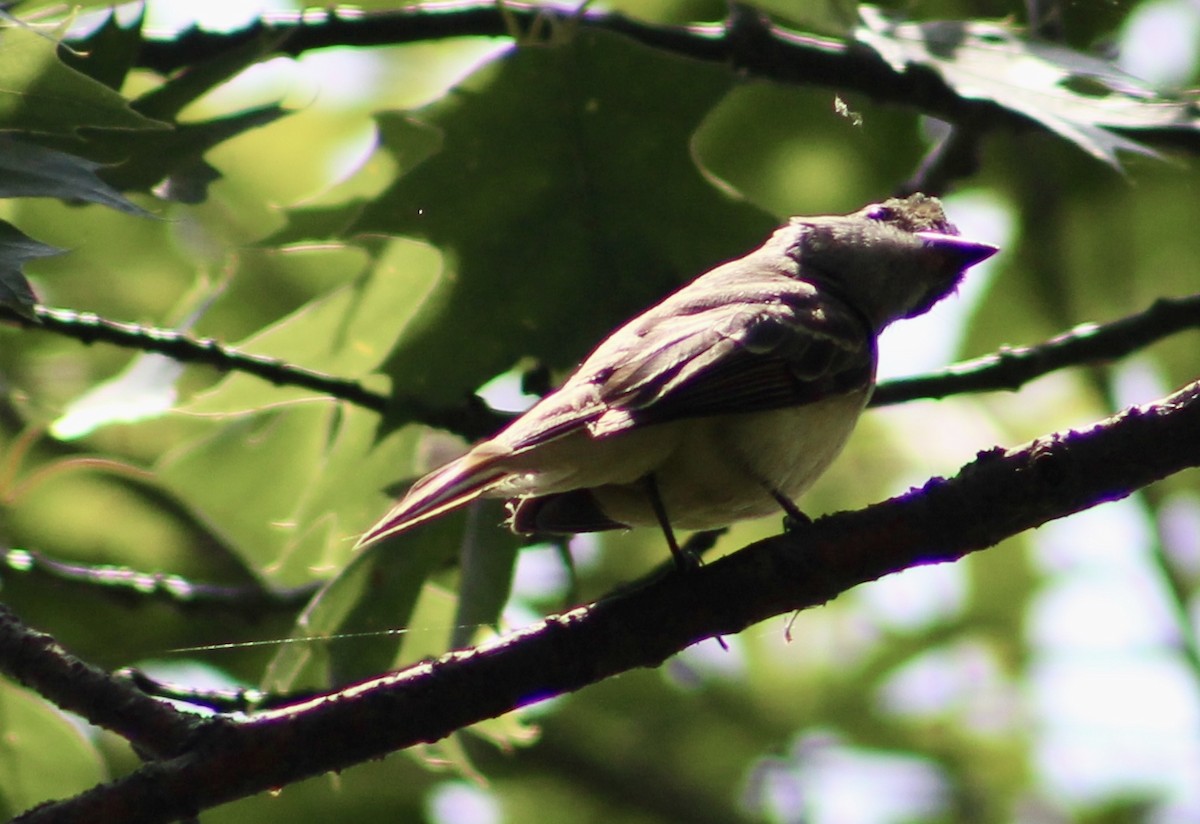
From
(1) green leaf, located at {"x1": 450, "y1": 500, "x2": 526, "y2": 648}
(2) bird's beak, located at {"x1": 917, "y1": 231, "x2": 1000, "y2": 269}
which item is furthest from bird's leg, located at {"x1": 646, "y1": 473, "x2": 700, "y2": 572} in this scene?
(2) bird's beak, located at {"x1": 917, "y1": 231, "x2": 1000, "y2": 269}

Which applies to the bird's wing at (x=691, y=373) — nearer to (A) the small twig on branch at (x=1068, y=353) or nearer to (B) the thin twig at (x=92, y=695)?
(A) the small twig on branch at (x=1068, y=353)

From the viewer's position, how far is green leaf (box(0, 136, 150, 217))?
9.35 ft

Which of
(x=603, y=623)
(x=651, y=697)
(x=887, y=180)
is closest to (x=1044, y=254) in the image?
(x=887, y=180)

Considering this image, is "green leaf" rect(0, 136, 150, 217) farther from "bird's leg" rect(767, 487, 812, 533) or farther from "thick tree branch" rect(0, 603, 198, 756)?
"bird's leg" rect(767, 487, 812, 533)

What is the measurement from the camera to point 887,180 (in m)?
5.57

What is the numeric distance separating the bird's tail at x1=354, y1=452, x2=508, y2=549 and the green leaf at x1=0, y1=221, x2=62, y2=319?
0.83 meters

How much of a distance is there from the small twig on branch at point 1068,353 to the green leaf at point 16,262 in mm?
2439

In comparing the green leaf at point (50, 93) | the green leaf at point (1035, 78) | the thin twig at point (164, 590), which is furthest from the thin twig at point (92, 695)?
the green leaf at point (1035, 78)

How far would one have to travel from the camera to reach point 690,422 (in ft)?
11.2

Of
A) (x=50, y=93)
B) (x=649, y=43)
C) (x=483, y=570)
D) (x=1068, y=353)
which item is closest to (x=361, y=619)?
(x=483, y=570)

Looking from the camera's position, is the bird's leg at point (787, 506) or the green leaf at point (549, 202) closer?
the bird's leg at point (787, 506)

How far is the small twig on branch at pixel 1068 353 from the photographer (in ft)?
13.3

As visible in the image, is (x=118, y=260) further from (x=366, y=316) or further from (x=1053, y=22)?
(x=1053, y=22)

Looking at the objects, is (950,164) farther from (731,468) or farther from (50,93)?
(50,93)
